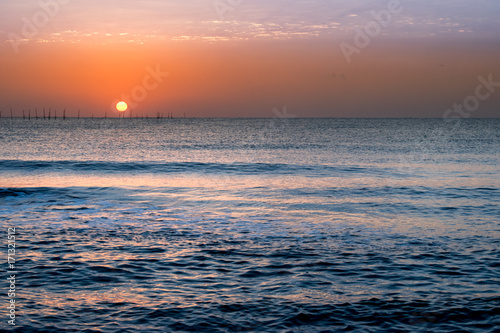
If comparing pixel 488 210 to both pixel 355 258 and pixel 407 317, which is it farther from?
pixel 407 317

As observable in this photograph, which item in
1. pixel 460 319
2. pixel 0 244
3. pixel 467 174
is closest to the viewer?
pixel 460 319

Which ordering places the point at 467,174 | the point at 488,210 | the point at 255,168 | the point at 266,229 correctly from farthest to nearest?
the point at 255,168 → the point at 467,174 → the point at 488,210 → the point at 266,229

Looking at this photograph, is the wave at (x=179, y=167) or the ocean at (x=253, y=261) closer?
the ocean at (x=253, y=261)

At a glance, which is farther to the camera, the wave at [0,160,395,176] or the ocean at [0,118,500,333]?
the wave at [0,160,395,176]

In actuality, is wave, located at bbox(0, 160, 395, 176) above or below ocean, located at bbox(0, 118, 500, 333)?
below

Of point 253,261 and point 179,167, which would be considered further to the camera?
point 179,167

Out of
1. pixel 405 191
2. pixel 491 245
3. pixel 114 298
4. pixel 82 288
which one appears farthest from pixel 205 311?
pixel 405 191

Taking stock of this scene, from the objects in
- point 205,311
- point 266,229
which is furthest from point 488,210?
point 205,311

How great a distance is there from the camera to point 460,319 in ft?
28.2

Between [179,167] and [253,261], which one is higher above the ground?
[253,261]

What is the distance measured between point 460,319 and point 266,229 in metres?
8.31

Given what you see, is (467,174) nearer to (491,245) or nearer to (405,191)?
(405,191)

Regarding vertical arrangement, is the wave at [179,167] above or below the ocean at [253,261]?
below

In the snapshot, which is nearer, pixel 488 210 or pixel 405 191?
pixel 488 210
